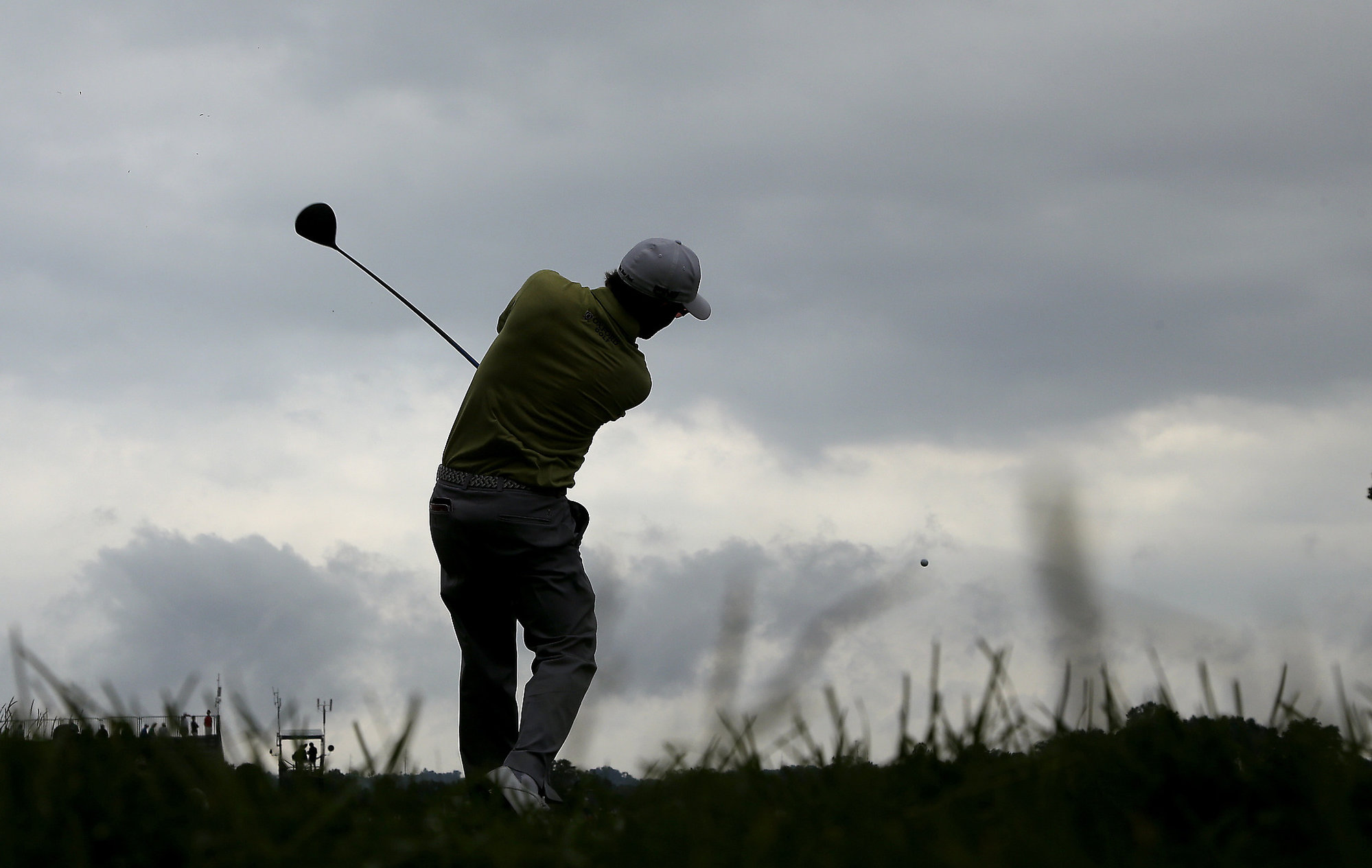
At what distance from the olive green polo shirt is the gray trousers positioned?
135 mm

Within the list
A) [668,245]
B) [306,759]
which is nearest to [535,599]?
[668,245]

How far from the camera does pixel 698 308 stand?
546 cm

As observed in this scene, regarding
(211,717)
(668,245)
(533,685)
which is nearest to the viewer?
(211,717)

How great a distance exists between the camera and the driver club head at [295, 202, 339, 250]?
6.66 metres

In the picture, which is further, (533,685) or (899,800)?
(533,685)

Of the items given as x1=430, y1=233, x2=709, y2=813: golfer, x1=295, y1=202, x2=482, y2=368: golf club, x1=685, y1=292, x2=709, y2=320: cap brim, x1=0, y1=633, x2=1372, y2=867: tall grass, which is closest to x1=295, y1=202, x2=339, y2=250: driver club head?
x1=295, y1=202, x2=482, y2=368: golf club

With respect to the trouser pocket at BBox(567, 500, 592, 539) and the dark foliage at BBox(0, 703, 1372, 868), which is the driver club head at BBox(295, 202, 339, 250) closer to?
the trouser pocket at BBox(567, 500, 592, 539)

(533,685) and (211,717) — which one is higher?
(533,685)

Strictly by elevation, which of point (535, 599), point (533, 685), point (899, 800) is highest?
point (535, 599)

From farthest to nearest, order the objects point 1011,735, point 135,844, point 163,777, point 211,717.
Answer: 1. point 1011,735
2. point 211,717
3. point 163,777
4. point 135,844

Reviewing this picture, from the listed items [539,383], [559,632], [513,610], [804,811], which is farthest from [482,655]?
[804,811]

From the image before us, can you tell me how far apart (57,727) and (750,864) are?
5.56 ft

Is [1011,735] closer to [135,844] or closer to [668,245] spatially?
[135,844]

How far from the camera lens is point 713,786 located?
247cm
